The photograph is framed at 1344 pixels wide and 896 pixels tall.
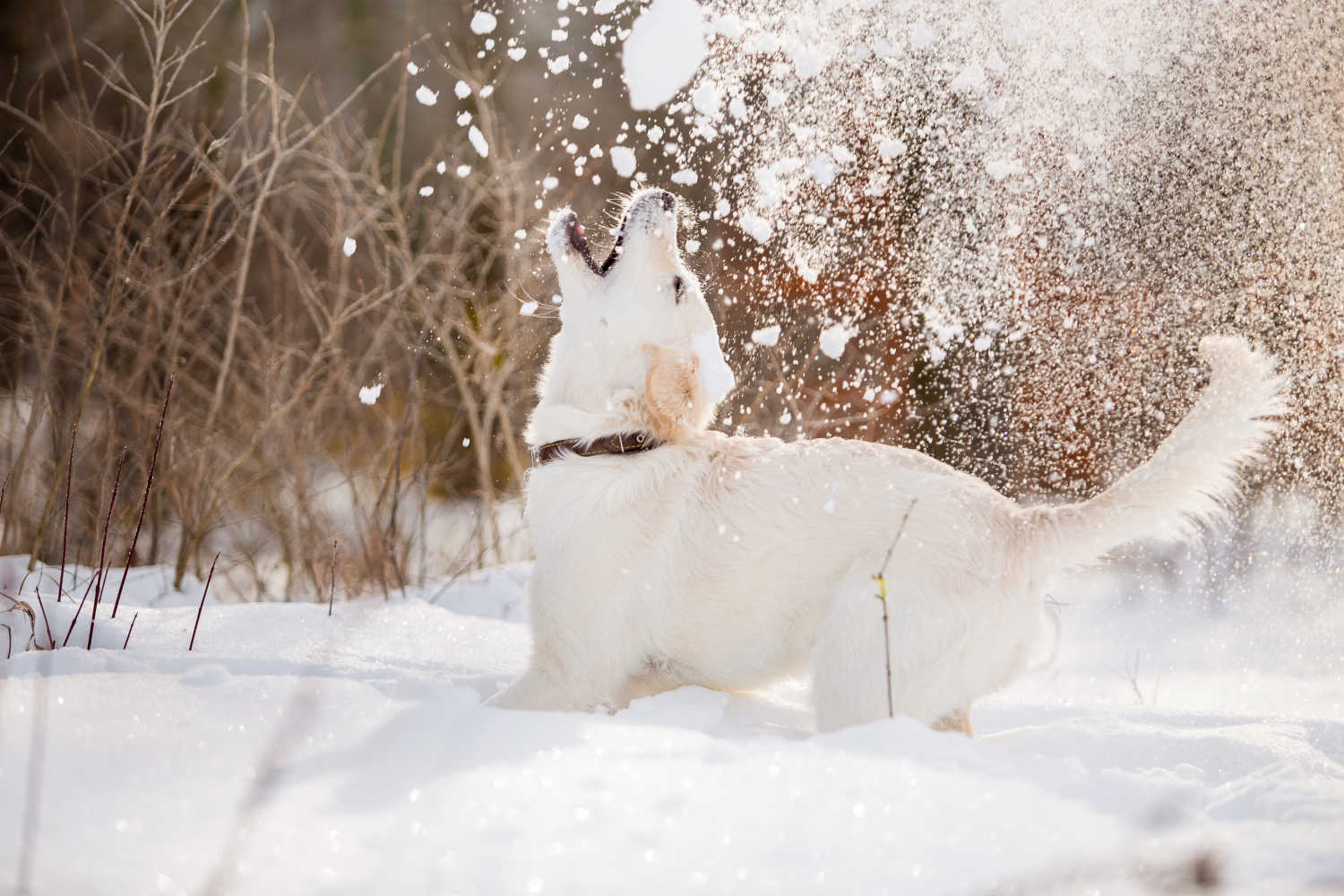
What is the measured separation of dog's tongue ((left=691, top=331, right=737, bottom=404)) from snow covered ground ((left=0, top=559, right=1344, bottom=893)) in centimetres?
115

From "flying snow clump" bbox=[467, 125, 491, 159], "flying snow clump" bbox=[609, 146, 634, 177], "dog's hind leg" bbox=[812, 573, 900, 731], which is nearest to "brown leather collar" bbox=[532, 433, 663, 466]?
"dog's hind leg" bbox=[812, 573, 900, 731]

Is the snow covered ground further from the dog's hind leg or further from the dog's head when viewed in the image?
the dog's head

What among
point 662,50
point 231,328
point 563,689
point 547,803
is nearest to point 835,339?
point 662,50

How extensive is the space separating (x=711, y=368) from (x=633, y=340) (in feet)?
0.96

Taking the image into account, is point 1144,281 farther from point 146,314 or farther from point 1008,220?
point 146,314

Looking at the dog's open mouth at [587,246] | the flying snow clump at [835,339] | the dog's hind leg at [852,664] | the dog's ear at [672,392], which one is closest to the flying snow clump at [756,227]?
the flying snow clump at [835,339]

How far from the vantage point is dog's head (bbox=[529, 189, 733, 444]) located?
3.11 m

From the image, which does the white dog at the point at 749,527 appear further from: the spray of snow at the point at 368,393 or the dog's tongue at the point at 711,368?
the spray of snow at the point at 368,393

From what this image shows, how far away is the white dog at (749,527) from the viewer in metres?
2.62

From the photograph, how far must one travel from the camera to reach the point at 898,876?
4.52 ft

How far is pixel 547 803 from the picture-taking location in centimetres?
155

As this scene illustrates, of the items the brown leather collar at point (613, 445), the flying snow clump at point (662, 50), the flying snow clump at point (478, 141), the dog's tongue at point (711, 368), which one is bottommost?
the brown leather collar at point (613, 445)

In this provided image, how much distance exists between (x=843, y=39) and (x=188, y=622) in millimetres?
4400

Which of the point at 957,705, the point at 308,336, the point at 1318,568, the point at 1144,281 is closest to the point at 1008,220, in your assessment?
the point at 1144,281
